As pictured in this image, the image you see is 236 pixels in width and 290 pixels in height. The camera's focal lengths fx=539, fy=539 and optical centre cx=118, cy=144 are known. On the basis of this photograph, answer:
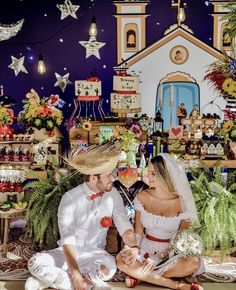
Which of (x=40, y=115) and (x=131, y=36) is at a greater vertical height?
(x=131, y=36)

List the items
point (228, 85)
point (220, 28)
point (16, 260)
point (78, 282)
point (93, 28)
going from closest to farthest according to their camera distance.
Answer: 1. point (78, 282)
2. point (16, 260)
3. point (228, 85)
4. point (93, 28)
5. point (220, 28)

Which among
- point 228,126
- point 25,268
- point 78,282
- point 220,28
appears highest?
point 220,28

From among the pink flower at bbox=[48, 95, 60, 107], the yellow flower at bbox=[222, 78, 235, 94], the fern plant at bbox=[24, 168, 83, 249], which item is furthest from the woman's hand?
the pink flower at bbox=[48, 95, 60, 107]

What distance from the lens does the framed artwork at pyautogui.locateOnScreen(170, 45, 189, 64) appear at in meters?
7.87

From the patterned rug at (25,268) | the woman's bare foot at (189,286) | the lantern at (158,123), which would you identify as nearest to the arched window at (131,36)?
the lantern at (158,123)

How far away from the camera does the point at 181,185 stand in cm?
497

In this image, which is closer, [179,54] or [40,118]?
[40,118]

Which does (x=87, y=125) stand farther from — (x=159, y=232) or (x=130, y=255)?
(x=130, y=255)

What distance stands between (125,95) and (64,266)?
10.8 feet

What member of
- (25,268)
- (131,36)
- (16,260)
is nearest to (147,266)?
(25,268)

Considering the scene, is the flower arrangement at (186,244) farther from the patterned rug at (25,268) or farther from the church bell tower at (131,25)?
the church bell tower at (131,25)

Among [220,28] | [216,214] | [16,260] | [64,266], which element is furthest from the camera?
[220,28]

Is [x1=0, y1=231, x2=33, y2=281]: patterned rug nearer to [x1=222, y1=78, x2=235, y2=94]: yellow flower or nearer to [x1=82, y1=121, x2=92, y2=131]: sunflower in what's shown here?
[x1=82, y1=121, x2=92, y2=131]: sunflower

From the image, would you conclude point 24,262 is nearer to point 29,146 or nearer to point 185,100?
point 29,146
